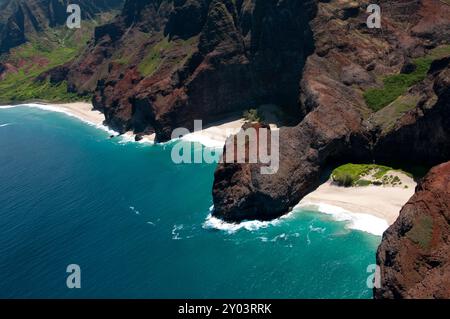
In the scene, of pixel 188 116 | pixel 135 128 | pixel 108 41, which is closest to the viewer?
pixel 188 116

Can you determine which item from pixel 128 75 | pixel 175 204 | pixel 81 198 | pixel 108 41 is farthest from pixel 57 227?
pixel 108 41

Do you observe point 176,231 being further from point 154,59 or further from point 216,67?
point 154,59

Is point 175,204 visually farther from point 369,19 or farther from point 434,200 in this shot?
point 369,19

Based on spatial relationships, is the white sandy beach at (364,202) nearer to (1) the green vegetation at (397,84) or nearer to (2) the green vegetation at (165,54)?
(1) the green vegetation at (397,84)

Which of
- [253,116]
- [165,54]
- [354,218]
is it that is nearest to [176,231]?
[354,218]

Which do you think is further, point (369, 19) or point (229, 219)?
point (369, 19)

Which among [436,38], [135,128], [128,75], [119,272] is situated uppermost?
[436,38]

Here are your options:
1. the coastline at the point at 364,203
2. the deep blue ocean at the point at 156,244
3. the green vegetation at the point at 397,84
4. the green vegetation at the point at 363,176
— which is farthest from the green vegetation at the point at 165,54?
the coastline at the point at 364,203
